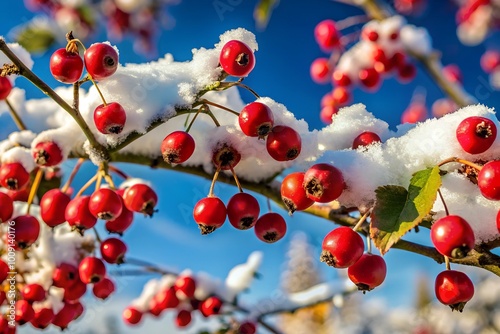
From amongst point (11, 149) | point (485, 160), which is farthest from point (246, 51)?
point (11, 149)

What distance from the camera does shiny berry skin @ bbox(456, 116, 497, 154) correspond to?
1034 millimetres

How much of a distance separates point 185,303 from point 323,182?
2037 millimetres

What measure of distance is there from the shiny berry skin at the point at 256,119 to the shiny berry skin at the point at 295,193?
14 cm

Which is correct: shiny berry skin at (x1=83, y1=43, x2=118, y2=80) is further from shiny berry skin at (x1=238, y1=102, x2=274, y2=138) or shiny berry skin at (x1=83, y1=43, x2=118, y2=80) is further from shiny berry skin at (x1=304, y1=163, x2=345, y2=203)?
shiny berry skin at (x1=304, y1=163, x2=345, y2=203)

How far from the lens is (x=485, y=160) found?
1.11 meters

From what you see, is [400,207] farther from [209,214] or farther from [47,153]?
[47,153]

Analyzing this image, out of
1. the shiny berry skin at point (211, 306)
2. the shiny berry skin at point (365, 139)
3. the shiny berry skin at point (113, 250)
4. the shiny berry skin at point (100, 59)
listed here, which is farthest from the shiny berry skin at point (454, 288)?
the shiny berry skin at point (211, 306)

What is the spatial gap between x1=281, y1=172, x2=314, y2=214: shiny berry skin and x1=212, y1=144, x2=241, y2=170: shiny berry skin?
0.18 metres

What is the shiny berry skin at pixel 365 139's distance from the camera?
1.31 m

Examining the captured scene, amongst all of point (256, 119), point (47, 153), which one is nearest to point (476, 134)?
point (256, 119)

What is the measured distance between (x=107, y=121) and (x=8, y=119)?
1.17 metres

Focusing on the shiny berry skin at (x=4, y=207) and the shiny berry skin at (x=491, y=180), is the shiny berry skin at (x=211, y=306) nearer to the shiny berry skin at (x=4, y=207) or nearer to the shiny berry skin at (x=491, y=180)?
the shiny berry skin at (x=4, y=207)

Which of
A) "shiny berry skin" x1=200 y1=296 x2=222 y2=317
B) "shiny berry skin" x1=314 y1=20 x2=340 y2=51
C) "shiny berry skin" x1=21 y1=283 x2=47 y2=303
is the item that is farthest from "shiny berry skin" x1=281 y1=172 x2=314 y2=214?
"shiny berry skin" x1=314 y1=20 x2=340 y2=51

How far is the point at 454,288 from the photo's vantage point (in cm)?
106
